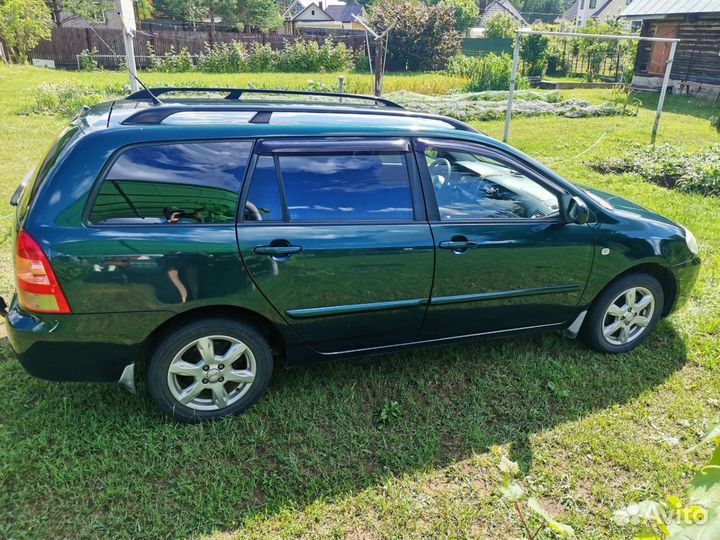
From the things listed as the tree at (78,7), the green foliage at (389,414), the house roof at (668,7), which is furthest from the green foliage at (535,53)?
the green foliage at (389,414)

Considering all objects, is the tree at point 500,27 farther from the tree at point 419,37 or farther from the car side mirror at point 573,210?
the car side mirror at point 573,210

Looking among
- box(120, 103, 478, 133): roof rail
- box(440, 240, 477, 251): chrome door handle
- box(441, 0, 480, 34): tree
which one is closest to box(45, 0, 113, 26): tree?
box(441, 0, 480, 34): tree

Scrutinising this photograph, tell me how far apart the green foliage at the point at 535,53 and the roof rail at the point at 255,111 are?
3188cm

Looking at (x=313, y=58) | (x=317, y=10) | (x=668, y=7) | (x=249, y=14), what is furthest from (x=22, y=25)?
(x=317, y=10)

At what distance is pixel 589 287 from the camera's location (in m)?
3.76

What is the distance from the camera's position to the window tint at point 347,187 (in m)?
3.04

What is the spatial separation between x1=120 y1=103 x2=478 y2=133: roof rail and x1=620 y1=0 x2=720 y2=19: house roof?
72.0ft

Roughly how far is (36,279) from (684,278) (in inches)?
168

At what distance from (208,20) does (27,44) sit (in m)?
37.0

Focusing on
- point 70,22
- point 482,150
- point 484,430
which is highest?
point 70,22

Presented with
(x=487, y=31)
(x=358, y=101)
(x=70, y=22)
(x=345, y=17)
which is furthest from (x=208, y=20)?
(x=358, y=101)

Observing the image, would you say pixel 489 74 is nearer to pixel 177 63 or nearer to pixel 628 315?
pixel 177 63

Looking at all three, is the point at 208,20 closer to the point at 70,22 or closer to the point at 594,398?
the point at 70,22

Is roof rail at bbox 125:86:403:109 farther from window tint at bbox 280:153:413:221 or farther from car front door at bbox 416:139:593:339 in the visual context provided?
window tint at bbox 280:153:413:221
